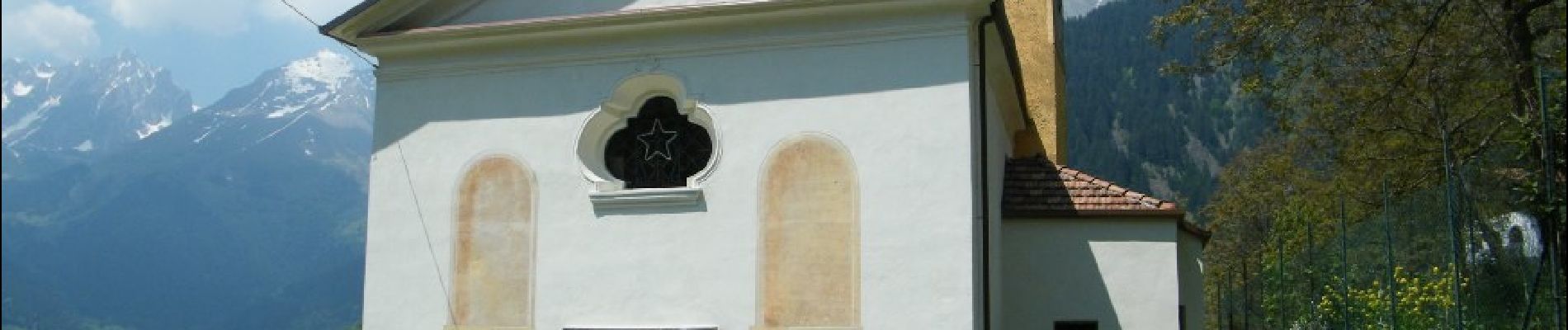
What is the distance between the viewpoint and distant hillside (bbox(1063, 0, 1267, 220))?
9706 centimetres

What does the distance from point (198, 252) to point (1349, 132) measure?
369 feet

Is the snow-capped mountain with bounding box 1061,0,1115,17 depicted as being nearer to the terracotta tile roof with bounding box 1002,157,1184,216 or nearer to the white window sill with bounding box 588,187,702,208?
the terracotta tile roof with bounding box 1002,157,1184,216

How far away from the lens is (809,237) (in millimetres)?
11680

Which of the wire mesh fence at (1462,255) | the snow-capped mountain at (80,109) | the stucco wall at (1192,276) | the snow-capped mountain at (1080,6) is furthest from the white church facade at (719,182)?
the snow-capped mountain at (80,109)

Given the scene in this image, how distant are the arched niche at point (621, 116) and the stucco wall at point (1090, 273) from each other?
3.31 meters

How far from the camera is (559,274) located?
12.3 metres

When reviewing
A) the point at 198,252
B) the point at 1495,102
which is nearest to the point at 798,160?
the point at 1495,102

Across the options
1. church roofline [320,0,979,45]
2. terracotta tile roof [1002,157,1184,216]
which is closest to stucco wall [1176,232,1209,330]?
terracotta tile roof [1002,157,1184,216]

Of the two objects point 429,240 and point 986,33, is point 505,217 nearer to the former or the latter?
point 429,240

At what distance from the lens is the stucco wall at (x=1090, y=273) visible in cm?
1354

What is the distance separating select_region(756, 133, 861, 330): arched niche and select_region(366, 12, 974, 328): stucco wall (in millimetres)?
92

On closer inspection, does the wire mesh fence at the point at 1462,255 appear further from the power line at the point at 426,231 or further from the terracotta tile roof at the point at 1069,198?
the power line at the point at 426,231

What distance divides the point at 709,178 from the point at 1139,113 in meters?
99.6

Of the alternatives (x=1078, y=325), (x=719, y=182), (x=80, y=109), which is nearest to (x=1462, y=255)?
(x=1078, y=325)
